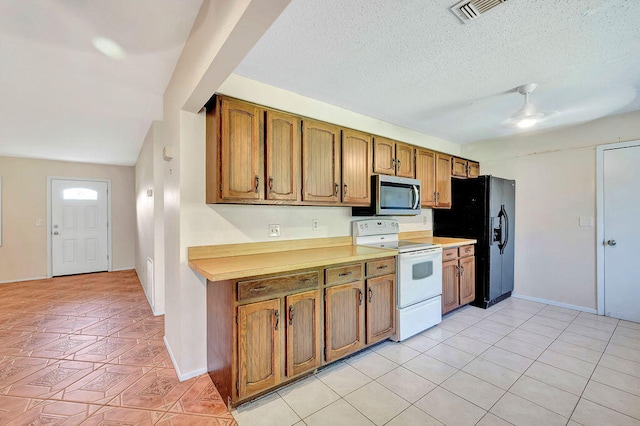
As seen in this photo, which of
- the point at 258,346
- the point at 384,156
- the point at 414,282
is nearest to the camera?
the point at 258,346

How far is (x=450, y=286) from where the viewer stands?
3297 mm

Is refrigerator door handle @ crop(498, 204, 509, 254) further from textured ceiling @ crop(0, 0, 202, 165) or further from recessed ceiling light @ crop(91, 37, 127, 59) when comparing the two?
recessed ceiling light @ crop(91, 37, 127, 59)

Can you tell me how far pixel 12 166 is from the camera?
5.15 metres

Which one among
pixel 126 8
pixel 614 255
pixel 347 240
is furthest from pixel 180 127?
pixel 614 255

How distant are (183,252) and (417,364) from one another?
6.84 feet

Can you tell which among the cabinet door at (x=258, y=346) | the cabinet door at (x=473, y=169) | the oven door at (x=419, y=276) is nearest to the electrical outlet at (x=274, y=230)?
the cabinet door at (x=258, y=346)

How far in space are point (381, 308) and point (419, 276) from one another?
568 millimetres

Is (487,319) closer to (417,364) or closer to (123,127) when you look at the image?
(417,364)

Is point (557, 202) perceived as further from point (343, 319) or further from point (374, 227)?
point (343, 319)

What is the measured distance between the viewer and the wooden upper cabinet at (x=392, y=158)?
308 centimetres

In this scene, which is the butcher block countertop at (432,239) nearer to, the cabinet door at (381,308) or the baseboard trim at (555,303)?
the cabinet door at (381,308)

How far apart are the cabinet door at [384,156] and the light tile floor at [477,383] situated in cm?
180

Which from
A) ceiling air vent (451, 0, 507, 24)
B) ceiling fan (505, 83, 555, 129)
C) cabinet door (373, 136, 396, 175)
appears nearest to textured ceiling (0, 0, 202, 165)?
ceiling air vent (451, 0, 507, 24)

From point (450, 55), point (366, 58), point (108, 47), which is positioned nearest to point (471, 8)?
point (450, 55)
